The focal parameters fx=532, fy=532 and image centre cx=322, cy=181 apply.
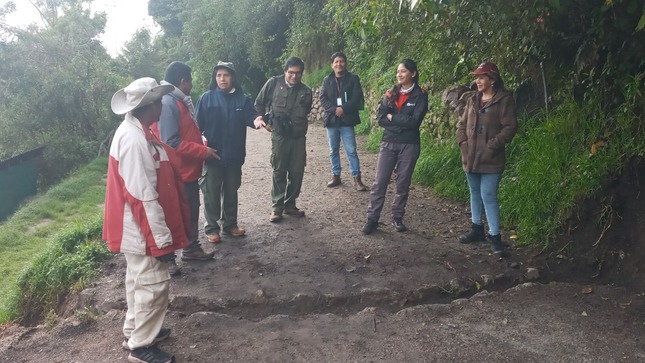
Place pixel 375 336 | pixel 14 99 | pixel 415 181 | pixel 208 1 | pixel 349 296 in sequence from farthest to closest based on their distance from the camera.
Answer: pixel 208 1 → pixel 14 99 → pixel 415 181 → pixel 349 296 → pixel 375 336

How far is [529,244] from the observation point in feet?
17.4

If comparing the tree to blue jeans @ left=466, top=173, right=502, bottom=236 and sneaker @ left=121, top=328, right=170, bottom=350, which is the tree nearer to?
sneaker @ left=121, top=328, right=170, bottom=350

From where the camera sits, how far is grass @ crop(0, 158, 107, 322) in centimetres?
633

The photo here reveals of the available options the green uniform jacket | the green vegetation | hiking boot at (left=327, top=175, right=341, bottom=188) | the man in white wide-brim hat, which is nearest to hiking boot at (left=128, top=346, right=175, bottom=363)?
the man in white wide-brim hat

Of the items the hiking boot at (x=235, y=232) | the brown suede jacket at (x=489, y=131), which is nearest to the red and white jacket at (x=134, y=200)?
the hiking boot at (x=235, y=232)

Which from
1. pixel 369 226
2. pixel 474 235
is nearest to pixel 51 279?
pixel 369 226

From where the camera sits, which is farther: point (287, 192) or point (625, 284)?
point (287, 192)

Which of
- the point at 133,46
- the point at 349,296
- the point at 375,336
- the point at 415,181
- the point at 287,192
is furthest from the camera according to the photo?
the point at 133,46

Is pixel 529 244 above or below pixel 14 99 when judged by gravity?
below

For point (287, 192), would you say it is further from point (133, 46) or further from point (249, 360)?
point (133, 46)

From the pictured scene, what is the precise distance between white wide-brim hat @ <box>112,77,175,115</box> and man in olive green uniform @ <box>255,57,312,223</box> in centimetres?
233

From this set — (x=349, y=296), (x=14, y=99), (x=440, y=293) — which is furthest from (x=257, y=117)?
(x=14, y=99)

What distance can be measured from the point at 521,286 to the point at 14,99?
55.3 feet

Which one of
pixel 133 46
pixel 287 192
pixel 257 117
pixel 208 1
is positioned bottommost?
pixel 287 192
